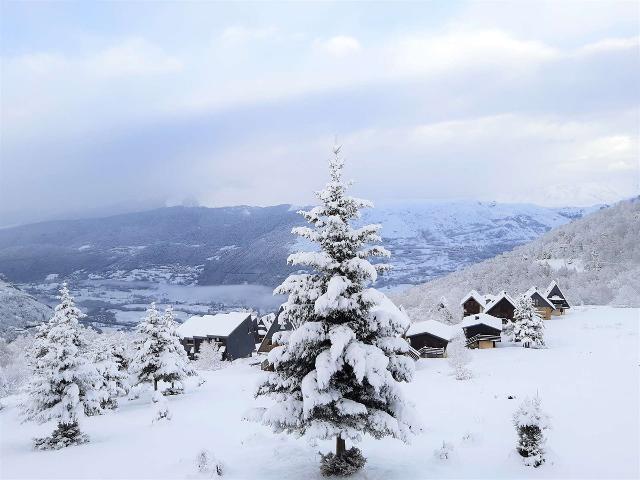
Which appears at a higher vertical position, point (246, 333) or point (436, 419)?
point (436, 419)

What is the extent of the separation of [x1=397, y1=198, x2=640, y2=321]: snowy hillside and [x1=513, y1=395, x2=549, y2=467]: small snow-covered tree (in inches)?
2680

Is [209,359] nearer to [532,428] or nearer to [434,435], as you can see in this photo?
[434,435]

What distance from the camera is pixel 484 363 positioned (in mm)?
44469

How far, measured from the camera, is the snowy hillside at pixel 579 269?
98.5m

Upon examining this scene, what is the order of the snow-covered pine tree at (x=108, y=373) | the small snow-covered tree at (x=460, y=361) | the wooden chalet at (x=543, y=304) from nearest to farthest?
the snow-covered pine tree at (x=108, y=373), the small snow-covered tree at (x=460, y=361), the wooden chalet at (x=543, y=304)

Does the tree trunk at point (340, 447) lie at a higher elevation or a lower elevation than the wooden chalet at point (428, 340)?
higher

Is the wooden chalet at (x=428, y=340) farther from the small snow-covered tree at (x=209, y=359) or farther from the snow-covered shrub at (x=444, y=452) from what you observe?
the snow-covered shrub at (x=444, y=452)

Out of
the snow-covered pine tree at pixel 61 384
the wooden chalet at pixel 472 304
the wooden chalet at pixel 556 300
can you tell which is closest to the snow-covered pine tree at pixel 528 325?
the wooden chalet at pixel 472 304

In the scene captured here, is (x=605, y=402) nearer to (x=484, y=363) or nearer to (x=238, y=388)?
(x=484, y=363)

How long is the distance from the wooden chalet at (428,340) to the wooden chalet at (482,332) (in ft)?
9.87

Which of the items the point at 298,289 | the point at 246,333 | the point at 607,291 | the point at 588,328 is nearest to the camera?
the point at 298,289

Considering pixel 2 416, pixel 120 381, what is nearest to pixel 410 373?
pixel 120 381

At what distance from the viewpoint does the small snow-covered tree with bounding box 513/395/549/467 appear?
15.8m

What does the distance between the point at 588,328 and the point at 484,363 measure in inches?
849
